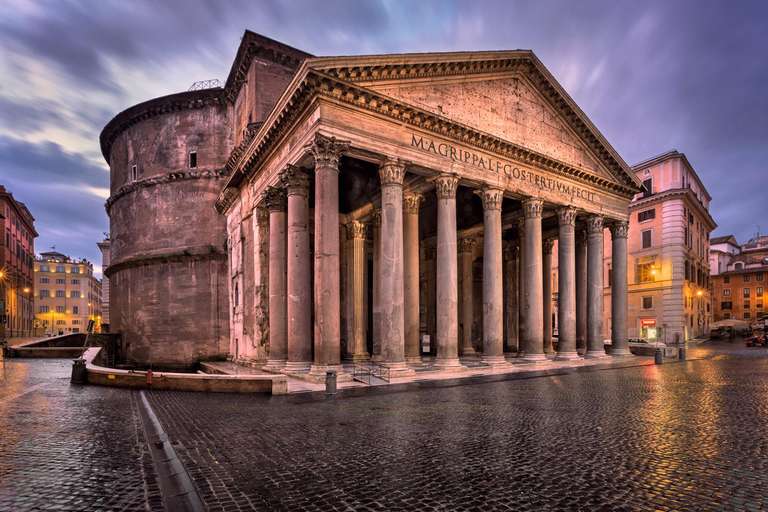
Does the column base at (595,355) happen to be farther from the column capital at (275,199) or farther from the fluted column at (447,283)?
the column capital at (275,199)

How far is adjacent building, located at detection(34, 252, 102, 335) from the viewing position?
86062mm

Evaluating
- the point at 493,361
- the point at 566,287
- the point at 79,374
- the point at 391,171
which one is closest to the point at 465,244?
the point at 566,287

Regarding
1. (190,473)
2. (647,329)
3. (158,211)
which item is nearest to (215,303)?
(158,211)

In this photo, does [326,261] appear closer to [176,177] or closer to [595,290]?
[595,290]

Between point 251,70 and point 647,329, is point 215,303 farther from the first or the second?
point 647,329

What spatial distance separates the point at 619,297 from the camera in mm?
23688

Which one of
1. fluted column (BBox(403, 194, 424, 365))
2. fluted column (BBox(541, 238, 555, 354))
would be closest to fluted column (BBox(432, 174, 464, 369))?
fluted column (BBox(403, 194, 424, 365))

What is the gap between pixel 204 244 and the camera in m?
A: 27.3

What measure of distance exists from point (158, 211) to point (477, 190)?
21055mm

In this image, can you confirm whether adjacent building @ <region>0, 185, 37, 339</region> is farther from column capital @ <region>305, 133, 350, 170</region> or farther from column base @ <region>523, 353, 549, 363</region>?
column base @ <region>523, 353, 549, 363</region>

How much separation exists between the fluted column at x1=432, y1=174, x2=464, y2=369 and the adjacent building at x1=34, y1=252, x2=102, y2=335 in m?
90.7

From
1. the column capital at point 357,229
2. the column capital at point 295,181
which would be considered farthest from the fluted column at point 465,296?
the column capital at point 295,181

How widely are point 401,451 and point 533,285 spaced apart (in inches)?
580

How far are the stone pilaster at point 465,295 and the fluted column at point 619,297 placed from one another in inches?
301
